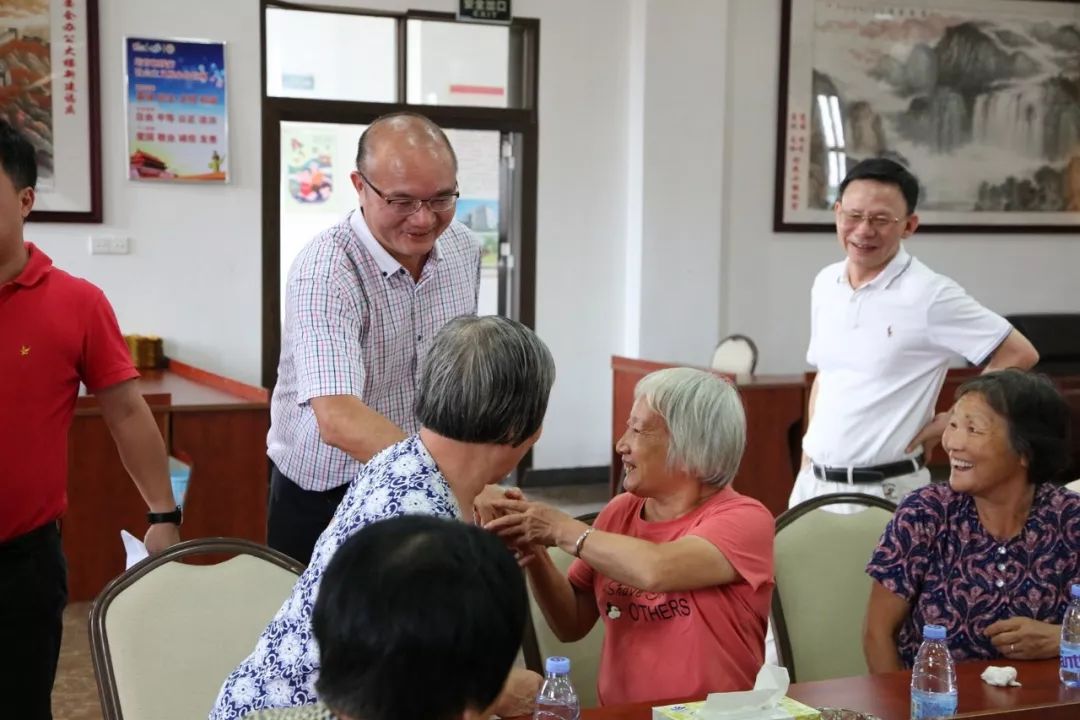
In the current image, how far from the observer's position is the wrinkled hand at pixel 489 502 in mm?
2039

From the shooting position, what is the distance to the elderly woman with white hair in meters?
2.07

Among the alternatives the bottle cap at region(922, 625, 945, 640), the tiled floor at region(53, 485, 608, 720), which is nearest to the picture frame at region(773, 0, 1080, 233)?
the tiled floor at region(53, 485, 608, 720)

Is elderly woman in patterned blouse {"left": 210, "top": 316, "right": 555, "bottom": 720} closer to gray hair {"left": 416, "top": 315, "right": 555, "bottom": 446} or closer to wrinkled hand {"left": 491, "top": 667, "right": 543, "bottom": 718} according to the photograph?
A: gray hair {"left": 416, "top": 315, "right": 555, "bottom": 446}

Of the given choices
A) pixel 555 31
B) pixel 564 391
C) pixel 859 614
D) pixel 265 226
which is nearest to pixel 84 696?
pixel 859 614

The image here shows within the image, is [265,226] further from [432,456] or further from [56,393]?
[432,456]

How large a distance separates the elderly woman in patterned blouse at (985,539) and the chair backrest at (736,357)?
4054mm

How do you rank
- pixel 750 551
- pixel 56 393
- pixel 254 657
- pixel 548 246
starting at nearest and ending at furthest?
pixel 254 657, pixel 750 551, pixel 56 393, pixel 548 246

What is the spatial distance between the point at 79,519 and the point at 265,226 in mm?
2562

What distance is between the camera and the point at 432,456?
1720mm

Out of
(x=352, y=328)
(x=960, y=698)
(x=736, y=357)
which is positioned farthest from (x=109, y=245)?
(x=960, y=698)

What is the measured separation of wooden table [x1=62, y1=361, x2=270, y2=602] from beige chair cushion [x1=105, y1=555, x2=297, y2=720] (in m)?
2.59

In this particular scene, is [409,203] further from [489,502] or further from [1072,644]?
[1072,644]

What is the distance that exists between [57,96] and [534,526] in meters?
5.19

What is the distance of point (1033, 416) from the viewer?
8.01 ft
